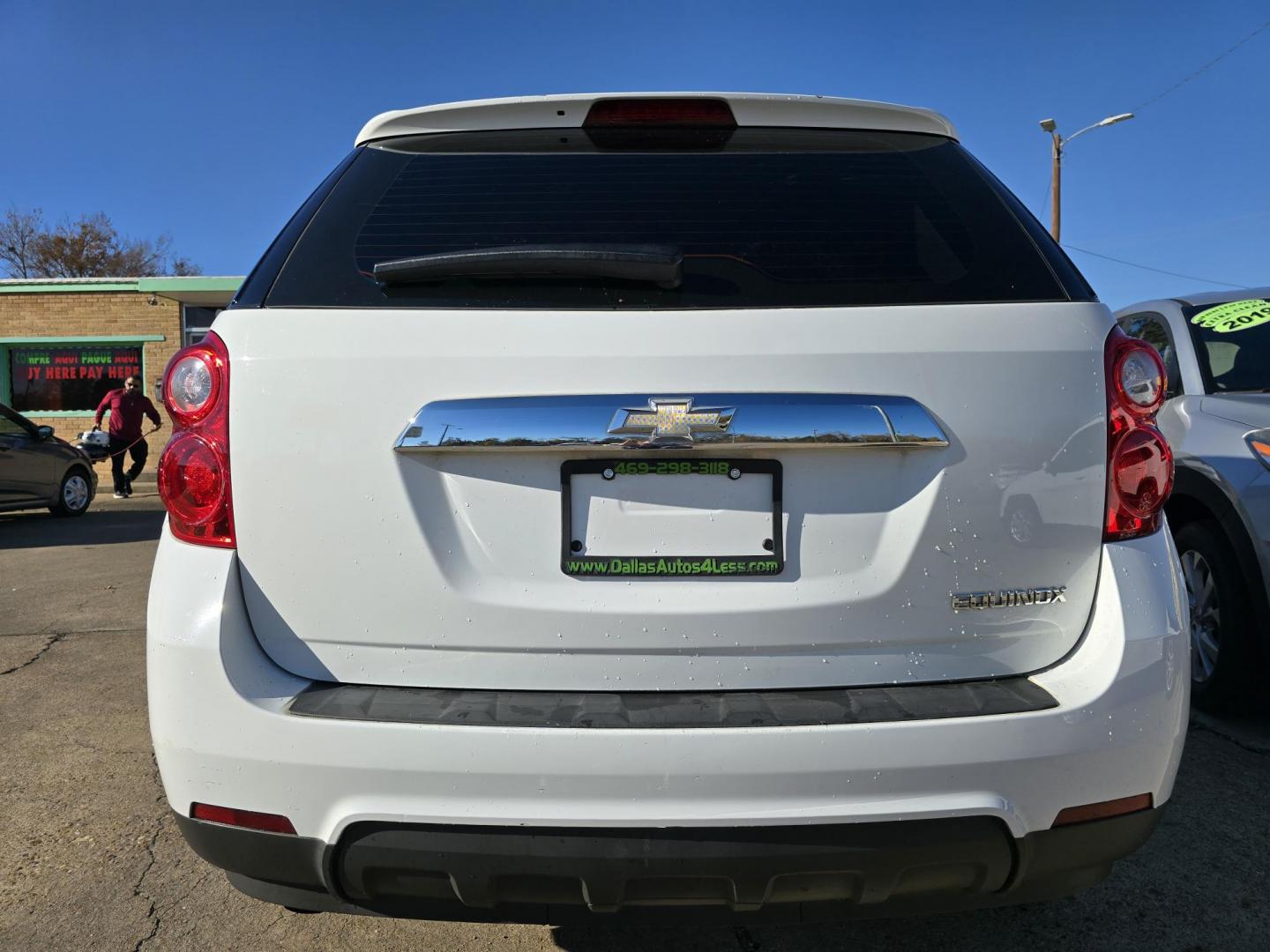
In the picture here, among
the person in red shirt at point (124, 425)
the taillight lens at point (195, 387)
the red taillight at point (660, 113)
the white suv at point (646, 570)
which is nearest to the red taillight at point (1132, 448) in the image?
the white suv at point (646, 570)

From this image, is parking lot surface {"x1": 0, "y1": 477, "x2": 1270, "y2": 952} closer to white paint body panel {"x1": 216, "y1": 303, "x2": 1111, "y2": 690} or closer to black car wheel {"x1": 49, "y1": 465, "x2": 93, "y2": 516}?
white paint body panel {"x1": 216, "y1": 303, "x2": 1111, "y2": 690}

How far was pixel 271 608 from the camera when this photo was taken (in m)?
1.56

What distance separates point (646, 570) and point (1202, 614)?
128 inches

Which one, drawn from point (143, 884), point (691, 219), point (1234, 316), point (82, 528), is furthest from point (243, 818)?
point (82, 528)

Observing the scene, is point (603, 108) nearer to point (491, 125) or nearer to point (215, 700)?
point (491, 125)

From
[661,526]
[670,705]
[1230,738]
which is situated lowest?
[1230,738]

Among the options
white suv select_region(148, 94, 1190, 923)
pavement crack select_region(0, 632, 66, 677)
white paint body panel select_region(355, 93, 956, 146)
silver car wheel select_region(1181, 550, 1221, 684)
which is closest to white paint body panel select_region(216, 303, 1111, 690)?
white suv select_region(148, 94, 1190, 923)

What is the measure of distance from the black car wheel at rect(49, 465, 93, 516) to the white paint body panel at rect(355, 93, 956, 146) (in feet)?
38.7

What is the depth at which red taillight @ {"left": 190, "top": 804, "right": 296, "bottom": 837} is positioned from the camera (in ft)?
4.88

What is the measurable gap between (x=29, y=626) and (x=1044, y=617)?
5.85 metres

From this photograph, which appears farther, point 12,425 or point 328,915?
point 12,425

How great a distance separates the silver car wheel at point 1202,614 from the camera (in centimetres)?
362

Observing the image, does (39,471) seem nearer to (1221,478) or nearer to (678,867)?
(678,867)

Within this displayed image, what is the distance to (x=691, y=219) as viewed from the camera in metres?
1.77
